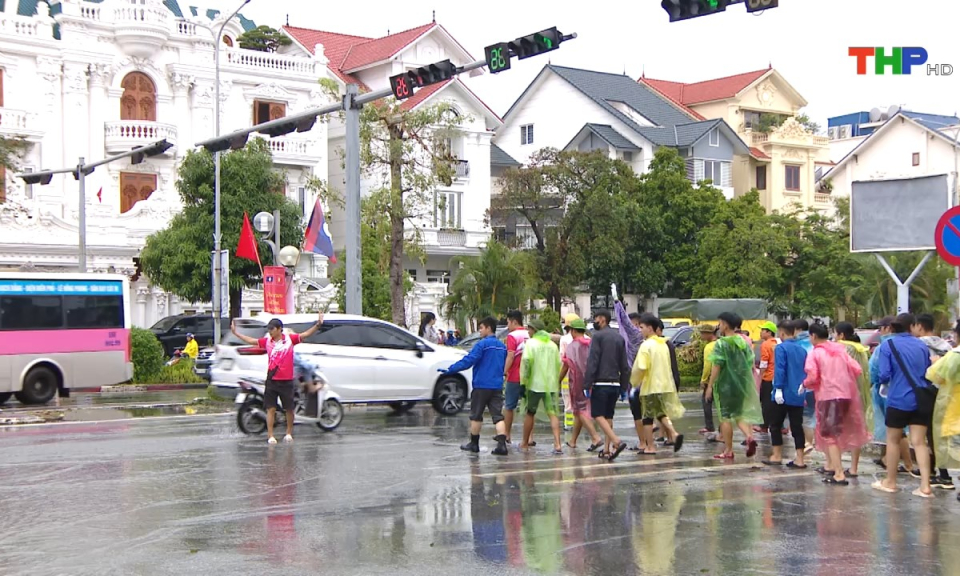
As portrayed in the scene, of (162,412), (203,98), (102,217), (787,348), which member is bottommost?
(162,412)

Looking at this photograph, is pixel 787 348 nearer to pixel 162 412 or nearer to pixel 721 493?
pixel 721 493

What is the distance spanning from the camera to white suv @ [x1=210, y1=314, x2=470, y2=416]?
18.6 m

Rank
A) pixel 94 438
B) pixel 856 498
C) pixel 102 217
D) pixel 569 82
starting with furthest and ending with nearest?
pixel 569 82
pixel 102 217
pixel 94 438
pixel 856 498

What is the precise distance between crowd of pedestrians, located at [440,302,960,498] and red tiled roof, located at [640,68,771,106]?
1928 inches

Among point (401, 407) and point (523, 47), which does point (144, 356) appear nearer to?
point (401, 407)

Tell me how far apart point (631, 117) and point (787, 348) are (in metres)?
47.6

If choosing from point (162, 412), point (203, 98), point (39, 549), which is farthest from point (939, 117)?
point (39, 549)

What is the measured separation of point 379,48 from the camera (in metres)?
51.3

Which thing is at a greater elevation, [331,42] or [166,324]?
[331,42]

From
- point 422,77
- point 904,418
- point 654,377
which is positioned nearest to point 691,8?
point 654,377

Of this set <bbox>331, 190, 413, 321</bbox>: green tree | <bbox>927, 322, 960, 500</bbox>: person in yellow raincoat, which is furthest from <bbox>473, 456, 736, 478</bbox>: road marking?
<bbox>331, 190, 413, 321</bbox>: green tree

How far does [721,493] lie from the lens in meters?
11.4

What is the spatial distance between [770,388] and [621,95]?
48.1 metres

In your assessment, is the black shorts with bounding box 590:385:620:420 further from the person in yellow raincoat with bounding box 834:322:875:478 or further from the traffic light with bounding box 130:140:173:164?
the traffic light with bounding box 130:140:173:164
